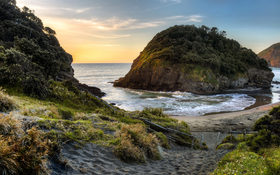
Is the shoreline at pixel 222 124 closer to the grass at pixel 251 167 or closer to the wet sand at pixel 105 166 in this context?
the grass at pixel 251 167

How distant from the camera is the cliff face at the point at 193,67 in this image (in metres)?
58.6

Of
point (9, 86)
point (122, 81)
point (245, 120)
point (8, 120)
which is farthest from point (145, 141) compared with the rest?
point (122, 81)

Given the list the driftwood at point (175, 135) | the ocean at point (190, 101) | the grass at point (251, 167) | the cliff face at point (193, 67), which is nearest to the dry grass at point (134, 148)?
the grass at point (251, 167)

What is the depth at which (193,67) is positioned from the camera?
200ft

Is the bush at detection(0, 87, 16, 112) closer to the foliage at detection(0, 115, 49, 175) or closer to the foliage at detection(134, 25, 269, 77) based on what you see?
the foliage at detection(0, 115, 49, 175)

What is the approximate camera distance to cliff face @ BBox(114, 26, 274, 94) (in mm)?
58562

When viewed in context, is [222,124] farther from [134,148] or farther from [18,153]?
[18,153]

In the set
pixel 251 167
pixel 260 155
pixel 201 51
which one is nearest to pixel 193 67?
pixel 201 51

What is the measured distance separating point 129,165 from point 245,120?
2478 cm

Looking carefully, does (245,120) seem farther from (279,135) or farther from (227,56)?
(227,56)

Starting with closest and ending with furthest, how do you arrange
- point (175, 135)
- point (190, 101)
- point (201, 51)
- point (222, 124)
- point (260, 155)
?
point (260, 155) < point (175, 135) < point (222, 124) < point (190, 101) < point (201, 51)

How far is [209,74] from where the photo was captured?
196 feet

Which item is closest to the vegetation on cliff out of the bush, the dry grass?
the dry grass

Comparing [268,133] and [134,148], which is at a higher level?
[134,148]
